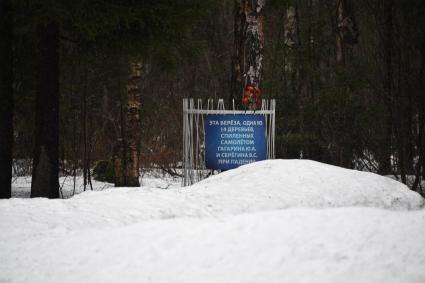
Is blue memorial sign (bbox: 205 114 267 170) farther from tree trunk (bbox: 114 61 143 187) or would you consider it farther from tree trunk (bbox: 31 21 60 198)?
tree trunk (bbox: 114 61 143 187)

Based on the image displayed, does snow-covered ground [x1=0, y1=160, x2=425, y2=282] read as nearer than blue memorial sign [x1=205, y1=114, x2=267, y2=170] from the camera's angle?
Yes

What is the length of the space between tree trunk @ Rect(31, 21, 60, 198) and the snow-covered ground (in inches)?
107

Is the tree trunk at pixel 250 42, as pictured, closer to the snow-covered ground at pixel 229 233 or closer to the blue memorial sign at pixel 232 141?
the blue memorial sign at pixel 232 141

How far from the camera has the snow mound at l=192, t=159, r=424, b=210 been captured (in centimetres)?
641

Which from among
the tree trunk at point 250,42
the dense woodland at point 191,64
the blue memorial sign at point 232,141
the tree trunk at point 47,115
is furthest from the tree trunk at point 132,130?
the blue memorial sign at point 232,141

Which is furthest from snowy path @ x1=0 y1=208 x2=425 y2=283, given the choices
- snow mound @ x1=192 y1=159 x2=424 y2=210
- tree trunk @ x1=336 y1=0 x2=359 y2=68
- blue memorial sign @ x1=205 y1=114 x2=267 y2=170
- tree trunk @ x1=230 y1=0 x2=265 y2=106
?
tree trunk @ x1=336 y1=0 x2=359 y2=68

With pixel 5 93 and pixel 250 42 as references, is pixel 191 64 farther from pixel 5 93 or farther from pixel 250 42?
pixel 5 93

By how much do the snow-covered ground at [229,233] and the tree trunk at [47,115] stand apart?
272cm

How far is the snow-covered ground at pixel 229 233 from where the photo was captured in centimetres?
430

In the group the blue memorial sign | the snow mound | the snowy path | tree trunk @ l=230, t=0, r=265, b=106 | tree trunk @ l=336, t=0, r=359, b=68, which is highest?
tree trunk @ l=336, t=0, r=359, b=68

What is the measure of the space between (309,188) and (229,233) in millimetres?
1924

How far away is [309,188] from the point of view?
21.8 ft

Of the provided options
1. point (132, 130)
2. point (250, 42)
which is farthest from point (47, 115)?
point (250, 42)

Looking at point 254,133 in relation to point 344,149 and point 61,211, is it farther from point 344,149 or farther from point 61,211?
point 61,211
